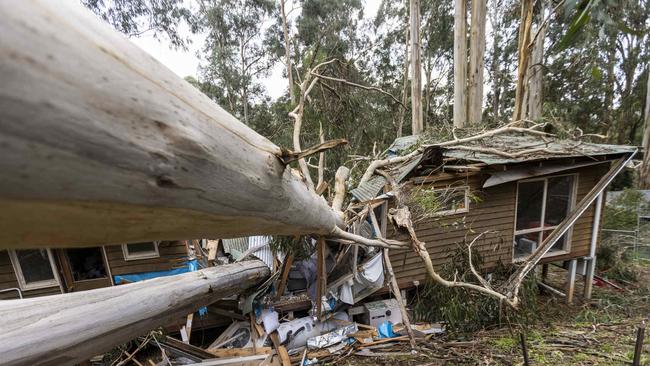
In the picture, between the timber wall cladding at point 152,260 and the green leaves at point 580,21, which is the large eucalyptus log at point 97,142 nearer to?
the green leaves at point 580,21

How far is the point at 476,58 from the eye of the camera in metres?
10.6

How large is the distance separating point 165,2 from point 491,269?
631 inches

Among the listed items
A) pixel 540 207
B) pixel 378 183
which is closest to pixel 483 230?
pixel 540 207

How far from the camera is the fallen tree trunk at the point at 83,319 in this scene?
1981mm

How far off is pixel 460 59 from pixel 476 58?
91 centimetres

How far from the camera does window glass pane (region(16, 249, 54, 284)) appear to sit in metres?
6.63

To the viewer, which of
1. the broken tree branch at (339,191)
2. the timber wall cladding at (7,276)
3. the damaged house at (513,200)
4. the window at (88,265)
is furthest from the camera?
the window at (88,265)

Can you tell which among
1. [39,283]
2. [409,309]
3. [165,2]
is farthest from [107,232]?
[165,2]

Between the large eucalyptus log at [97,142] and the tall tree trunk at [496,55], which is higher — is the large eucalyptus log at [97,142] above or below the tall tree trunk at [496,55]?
below

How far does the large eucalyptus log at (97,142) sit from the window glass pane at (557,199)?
8.28 m

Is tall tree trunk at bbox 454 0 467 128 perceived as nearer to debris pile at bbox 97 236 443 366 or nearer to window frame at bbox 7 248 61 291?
debris pile at bbox 97 236 443 366

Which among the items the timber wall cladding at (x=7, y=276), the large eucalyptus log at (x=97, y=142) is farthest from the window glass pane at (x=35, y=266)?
the large eucalyptus log at (x=97, y=142)

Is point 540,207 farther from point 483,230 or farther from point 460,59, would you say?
point 460,59

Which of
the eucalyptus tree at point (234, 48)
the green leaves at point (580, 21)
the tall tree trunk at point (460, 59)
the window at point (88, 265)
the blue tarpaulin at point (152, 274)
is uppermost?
the eucalyptus tree at point (234, 48)
